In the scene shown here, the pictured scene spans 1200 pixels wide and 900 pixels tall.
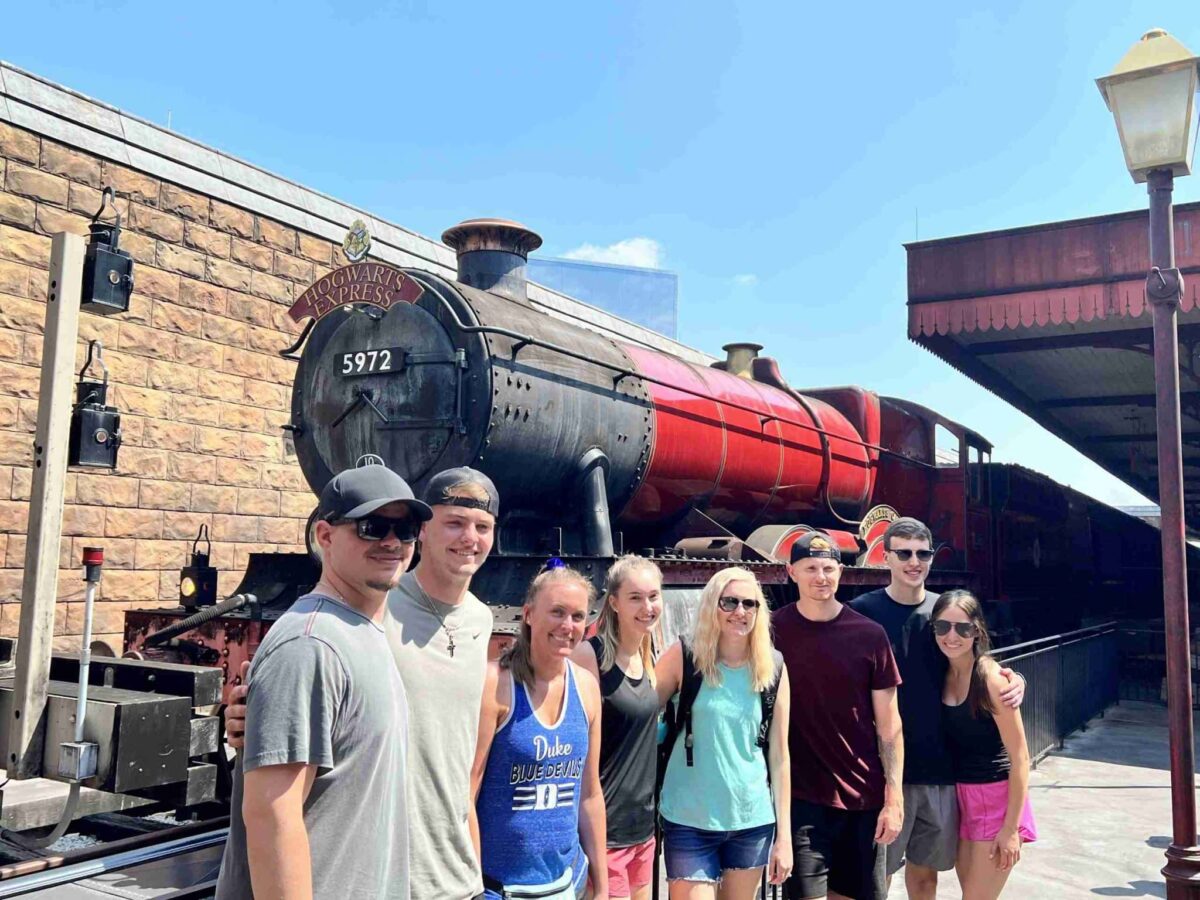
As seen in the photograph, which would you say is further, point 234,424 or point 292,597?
point 234,424

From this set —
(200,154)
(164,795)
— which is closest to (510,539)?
(164,795)

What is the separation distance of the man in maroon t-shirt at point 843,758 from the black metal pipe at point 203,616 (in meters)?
3.31

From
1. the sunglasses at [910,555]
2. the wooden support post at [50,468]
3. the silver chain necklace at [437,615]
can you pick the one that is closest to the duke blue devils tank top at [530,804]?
the silver chain necklace at [437,615]

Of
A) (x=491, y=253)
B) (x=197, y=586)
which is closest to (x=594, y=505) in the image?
(x=491, y=253)

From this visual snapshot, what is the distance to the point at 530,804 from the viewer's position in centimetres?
274

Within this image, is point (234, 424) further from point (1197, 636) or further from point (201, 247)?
point (1197, 636)

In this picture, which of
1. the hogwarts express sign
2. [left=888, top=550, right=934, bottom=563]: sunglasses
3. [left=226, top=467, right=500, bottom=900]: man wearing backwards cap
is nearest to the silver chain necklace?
[left=226, top=467, right=500, bottom=900]: man wearing backwards cap

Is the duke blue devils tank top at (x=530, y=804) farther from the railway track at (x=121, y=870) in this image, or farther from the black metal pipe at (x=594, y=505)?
the black metal pipe at (x=594, y=505)

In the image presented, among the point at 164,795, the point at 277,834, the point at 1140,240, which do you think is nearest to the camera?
the point at 277,834

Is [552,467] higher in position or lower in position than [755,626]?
higher

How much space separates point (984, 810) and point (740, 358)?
644cm

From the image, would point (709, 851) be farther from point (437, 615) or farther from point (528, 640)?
point (437, 615)

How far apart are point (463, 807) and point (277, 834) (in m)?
0.70

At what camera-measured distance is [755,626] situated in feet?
11.8
